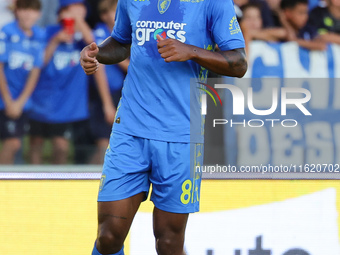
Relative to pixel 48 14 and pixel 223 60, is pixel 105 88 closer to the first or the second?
pixel 48 14

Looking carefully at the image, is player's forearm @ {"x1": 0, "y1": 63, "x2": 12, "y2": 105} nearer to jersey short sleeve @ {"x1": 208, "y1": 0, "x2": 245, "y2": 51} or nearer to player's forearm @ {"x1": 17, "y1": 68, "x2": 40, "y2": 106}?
player's forearm @ {"x1": 17, "y1": 68, "x2": 40, "y2": 106}

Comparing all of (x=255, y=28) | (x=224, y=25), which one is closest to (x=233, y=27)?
(x=224, y=25)

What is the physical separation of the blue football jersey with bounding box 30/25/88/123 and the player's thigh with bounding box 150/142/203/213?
1.90 meters

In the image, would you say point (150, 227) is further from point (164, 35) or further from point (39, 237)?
point (164, 35)

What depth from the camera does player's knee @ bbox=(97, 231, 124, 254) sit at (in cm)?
274

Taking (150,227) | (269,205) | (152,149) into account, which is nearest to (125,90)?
(152,149)

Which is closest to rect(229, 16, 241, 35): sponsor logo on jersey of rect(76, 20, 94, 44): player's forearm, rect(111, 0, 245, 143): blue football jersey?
rect(111, 0, 245, 143): blue football jersey

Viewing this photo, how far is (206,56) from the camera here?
2684mm

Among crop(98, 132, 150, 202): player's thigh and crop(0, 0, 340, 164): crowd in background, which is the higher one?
crop(0, 0, 340, 164): crowd in background

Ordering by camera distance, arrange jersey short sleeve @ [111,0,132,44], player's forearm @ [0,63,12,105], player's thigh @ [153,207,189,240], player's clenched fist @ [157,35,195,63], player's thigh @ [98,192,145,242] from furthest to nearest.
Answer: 1. player's forearm @ [0,63,12,105]
2. jersey short sleeve @ [111,0,132,44]
3. player's thigh @ [153,207,189,240]
4. player's thigh @ [98,192,145,242]
5. player's clenched fist @ [157,35,195,63]

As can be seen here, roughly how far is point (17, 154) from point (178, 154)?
6.54ft

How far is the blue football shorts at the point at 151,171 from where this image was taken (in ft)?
9.07

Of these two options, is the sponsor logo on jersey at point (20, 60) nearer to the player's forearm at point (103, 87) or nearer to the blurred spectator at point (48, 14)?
the blurred spectator at point (48, 14)

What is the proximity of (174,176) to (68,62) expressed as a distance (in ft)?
6.77
